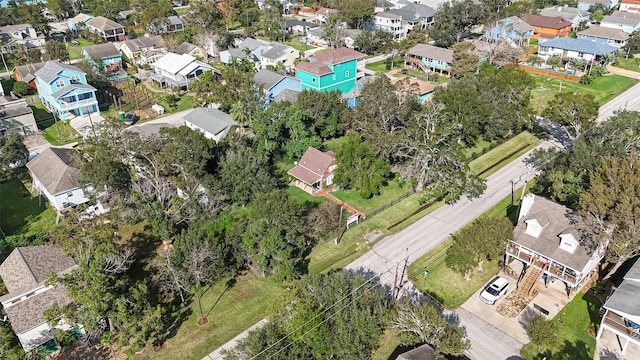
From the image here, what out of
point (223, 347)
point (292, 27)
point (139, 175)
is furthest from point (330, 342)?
point (292, 27)

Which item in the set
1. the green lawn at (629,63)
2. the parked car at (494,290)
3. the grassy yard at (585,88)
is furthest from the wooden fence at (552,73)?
the parked car at (494,290)

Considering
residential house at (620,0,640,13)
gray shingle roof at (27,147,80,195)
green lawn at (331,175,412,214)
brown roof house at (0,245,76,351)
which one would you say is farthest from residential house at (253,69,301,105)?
residential house at (620,0,640,13)

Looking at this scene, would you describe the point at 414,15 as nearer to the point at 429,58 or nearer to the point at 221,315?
the point at 429,58

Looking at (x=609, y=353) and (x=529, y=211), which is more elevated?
(x=529, y=211)

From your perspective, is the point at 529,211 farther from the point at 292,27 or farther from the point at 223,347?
the point at 292,27

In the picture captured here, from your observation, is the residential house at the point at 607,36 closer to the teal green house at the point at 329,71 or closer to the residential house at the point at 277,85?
the teal green house at the point at 329,71

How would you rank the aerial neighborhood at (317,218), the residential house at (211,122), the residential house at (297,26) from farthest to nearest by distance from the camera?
1. the residential house at (297,26)
2. the residential house at (211,122)
3. the aerial neighborhood at (317,218)
